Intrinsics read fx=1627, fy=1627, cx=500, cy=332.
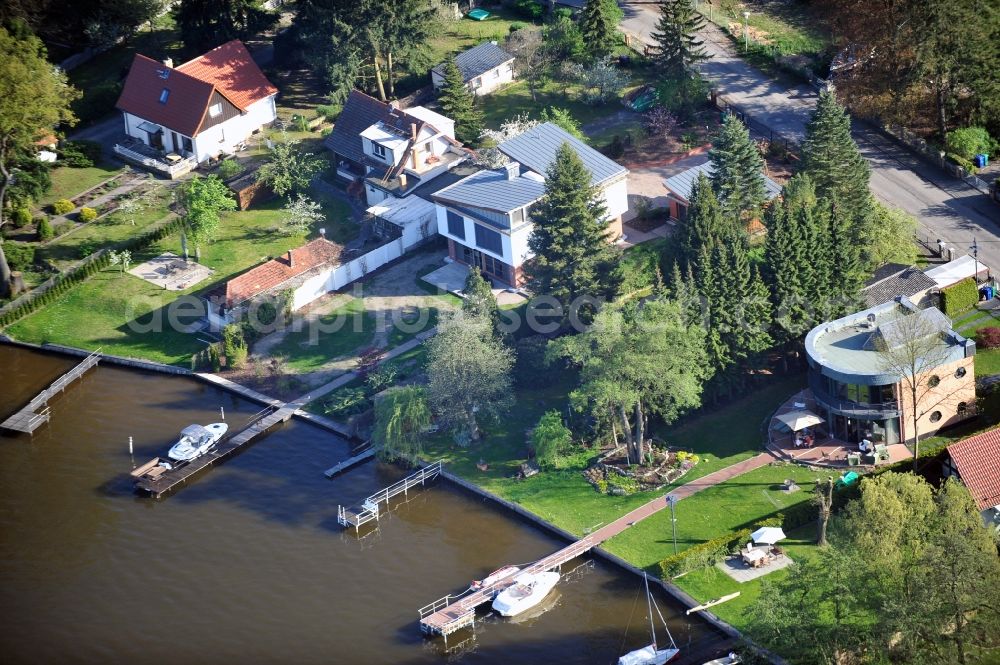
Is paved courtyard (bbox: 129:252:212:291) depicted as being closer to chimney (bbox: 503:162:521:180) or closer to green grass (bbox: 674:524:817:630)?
chimney (bbox: 503:162:521:180)

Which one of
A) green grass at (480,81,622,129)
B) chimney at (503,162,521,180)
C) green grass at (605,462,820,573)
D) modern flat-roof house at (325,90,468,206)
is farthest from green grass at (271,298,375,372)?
green grass at (605,462,820,573)

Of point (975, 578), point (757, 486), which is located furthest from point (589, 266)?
→ point (975, 578)

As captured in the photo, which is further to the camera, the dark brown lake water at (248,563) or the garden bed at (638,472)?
the garden bed at (638,472)

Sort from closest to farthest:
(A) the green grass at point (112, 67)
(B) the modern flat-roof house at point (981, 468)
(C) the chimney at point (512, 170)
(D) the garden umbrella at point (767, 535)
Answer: (B) the modern flat-roof house at point (981, 468) < (D) the garden umbrella at point (767, 535) < (C) the chimney at point (512, 170) < (A) the green grass at point (112, 67)

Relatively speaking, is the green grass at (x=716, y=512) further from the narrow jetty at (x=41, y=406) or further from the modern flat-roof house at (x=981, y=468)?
the narrow jetty at (x=41, y=406)

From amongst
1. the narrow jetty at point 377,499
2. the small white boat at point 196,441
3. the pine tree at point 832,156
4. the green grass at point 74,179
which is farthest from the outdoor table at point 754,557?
the green grass at point 74,179

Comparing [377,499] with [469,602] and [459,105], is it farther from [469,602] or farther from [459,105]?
[459,105]

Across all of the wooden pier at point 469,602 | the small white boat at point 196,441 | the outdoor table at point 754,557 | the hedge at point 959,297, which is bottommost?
the wooden pier at point 469,602

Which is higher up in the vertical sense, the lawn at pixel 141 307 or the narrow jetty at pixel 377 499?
the lawn at pixel 141 307
